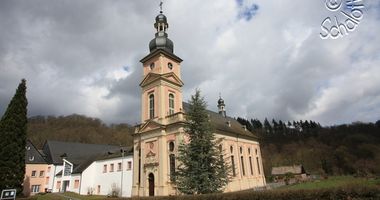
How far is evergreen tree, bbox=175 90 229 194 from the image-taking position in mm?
20328

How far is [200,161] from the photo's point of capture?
21188 millimetres

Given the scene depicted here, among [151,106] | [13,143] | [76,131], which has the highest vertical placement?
[76,131]

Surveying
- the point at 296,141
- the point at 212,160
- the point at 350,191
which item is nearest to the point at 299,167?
the point at 296,141

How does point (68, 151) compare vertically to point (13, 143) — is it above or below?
above

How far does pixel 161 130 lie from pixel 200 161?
9392 mm

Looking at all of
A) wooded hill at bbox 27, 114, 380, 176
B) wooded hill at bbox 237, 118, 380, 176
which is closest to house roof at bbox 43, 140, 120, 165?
wooded hill at bbox 27, 114, 380, 176

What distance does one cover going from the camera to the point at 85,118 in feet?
304

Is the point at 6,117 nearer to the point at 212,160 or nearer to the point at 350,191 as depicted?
the point at 212,160

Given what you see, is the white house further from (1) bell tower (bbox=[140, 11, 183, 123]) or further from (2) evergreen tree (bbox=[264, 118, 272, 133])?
(2) evergreen tree (bbox=[264, 118, 272, 133])

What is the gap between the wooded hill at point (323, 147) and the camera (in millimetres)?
75000

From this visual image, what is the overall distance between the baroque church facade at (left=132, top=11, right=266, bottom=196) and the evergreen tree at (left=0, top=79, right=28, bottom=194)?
12.4 meters

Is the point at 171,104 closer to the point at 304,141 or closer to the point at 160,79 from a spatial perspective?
the point at 160,79

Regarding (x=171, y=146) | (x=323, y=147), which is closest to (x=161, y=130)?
(x=171, y=146)

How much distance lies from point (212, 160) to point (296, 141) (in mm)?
94557
